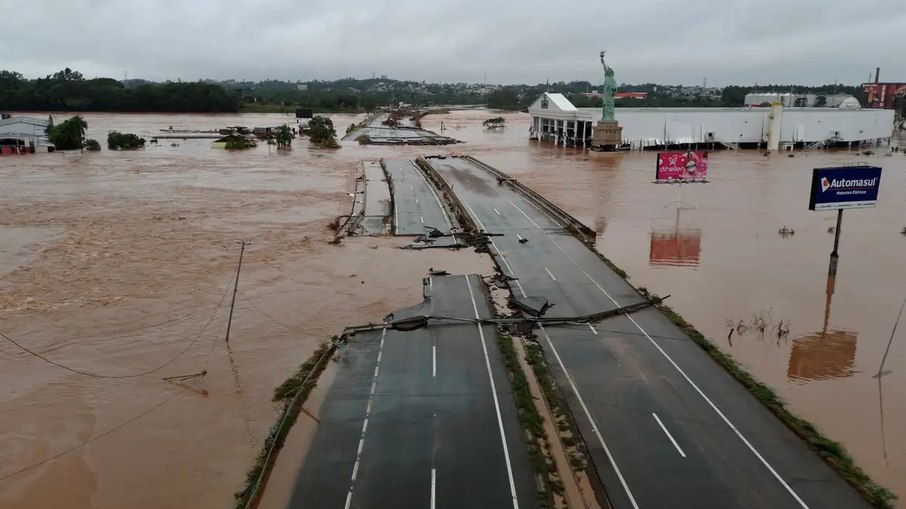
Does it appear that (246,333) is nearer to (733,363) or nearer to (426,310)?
(426,310)

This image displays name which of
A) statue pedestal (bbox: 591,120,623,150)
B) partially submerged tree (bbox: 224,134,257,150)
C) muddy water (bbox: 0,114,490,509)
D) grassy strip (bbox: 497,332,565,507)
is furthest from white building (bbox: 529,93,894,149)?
grassy strip (bbox: 497,332,565,507)

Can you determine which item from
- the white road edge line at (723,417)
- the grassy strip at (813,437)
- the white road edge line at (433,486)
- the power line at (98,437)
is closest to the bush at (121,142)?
the power line at (98,437)

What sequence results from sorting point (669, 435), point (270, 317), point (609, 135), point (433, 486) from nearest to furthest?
point (433, 486), point (669, 435), point (270, 317), point (609, 135)

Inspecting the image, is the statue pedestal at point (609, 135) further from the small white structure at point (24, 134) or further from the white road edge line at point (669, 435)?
the white road edge line at point (669, 435)

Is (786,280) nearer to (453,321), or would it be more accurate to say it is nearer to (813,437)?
(813,437)

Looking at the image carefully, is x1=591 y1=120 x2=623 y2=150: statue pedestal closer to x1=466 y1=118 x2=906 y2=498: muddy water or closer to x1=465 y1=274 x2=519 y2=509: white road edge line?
x1=466 y1=118 x2=906 y2=498: muddy water

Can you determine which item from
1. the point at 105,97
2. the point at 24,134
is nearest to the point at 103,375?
the point at 24,134

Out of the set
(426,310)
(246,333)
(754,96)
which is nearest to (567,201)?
(426,310)
